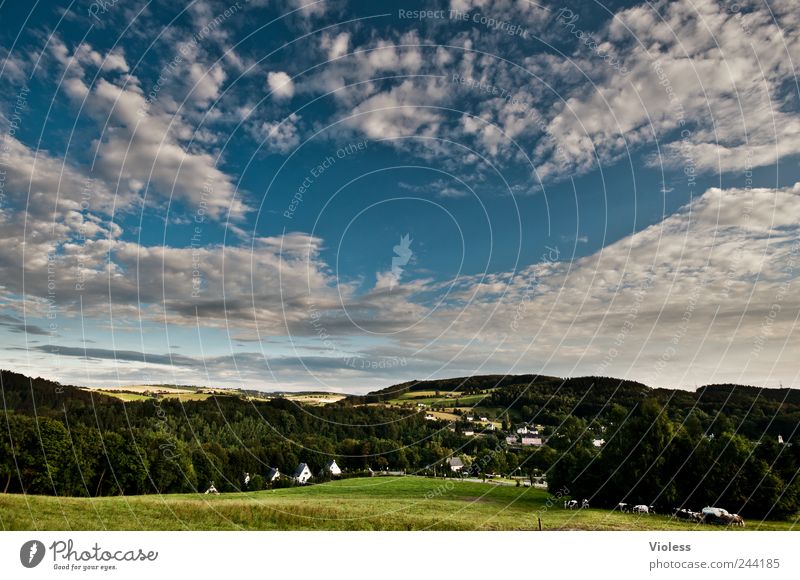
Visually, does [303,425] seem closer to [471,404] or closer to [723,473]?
[471,404]

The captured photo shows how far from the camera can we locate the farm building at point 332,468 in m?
35.0

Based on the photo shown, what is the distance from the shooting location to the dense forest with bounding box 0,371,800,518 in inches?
899

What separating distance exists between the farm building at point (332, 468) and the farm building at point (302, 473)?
1.68 metres

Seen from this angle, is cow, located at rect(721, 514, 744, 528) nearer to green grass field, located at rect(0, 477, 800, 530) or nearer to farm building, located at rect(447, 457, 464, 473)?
green grass field, located at rect(0, 477, 800, 530)

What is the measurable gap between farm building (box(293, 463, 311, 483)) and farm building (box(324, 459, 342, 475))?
1.68 meters

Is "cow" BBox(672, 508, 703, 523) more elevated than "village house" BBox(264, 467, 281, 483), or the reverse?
"cow" BBox(672, 508, 703, 523)

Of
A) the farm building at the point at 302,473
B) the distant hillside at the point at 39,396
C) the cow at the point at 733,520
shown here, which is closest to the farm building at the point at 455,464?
the farm building at the point at 302,473

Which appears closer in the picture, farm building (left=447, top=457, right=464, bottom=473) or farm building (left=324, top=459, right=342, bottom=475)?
farm building (left=324, top=459, right=342, bottom=475)

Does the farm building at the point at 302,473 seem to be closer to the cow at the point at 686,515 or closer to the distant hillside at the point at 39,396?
the distant hillside at the point at 39,396

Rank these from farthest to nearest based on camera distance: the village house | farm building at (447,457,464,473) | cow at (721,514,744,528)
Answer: farm building at (447,457,464,473)
the village house
cow at (721,514,744,528)

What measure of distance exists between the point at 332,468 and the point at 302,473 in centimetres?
326

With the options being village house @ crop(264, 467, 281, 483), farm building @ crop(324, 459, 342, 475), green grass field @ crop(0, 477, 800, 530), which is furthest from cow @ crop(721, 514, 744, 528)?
village house @ crop(264, 467, 281, 483)

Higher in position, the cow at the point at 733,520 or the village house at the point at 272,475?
the cow at the point at 733,520
